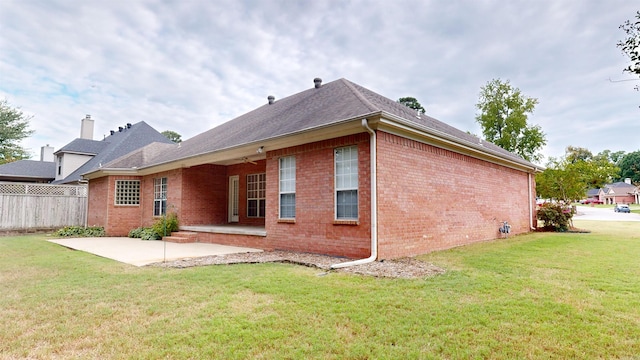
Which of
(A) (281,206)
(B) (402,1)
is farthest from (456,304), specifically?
(B) (402,1)

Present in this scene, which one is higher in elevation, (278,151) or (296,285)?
(278,151)

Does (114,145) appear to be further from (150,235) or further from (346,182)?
(346,182)

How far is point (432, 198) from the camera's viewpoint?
9.32m

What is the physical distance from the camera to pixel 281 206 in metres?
9.78

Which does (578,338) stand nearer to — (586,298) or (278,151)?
(586,298)

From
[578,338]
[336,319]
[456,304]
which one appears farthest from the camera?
[456,304]

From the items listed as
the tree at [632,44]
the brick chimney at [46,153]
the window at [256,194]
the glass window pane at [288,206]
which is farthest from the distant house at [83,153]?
the tree at [632,44]

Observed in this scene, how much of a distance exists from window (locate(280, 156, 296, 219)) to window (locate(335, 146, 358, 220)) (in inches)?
60.4

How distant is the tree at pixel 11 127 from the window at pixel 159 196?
2102 centimetres

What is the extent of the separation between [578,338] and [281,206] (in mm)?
7416

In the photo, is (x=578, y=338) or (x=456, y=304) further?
(x=456, y=304)

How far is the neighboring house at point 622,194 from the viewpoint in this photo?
7171 centimetres

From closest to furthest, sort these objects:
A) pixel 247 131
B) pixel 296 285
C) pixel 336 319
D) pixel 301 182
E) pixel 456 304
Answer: pixel 336 319
pixel 456 304
pixel 296 285
pixel 301 182
pixel 247 131

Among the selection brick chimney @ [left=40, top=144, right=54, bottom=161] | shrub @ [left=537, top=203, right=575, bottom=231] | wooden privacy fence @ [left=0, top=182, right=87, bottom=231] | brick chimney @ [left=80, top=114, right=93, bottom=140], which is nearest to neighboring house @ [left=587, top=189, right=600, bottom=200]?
shrub @ [left=537, top=203, right=575, bottom=231]
